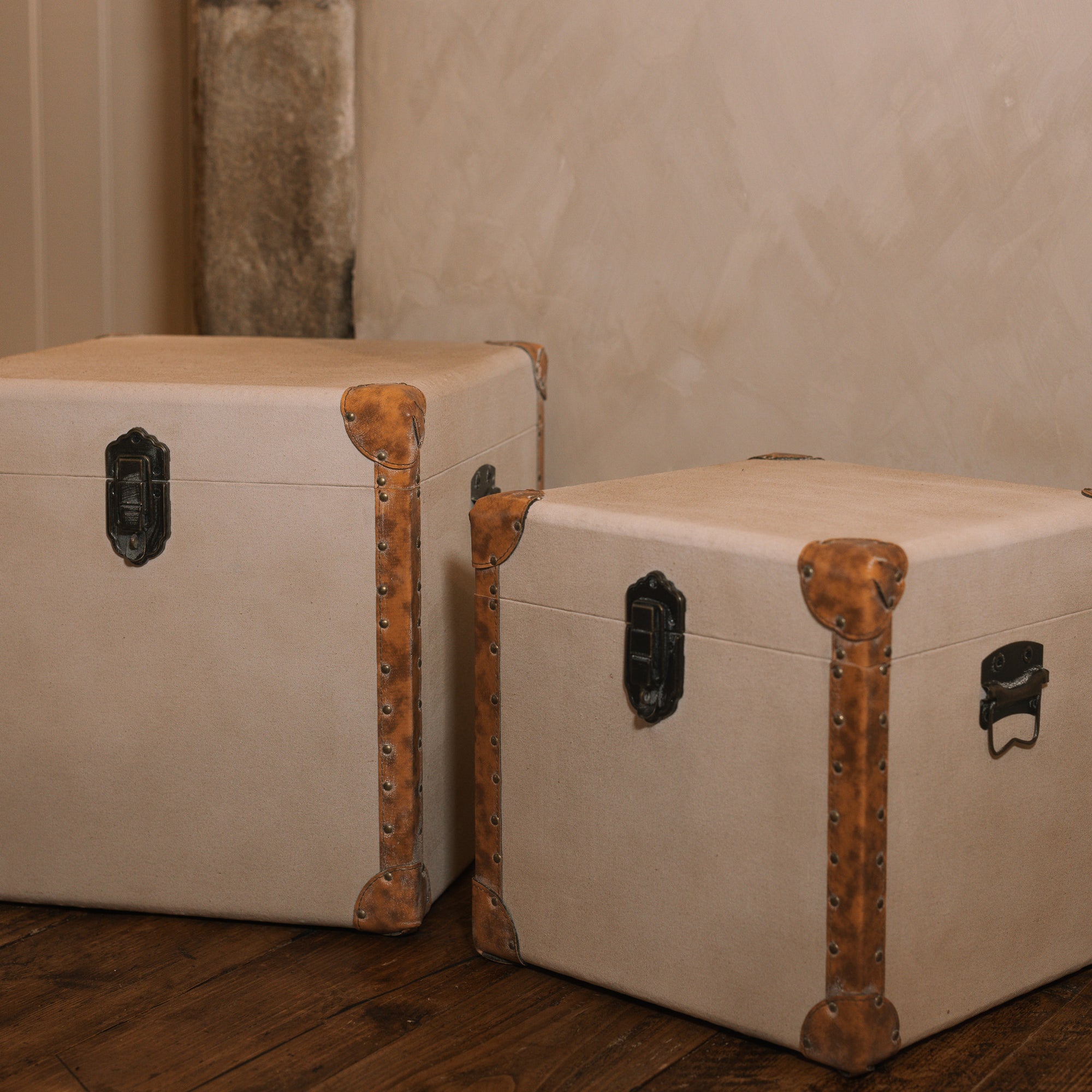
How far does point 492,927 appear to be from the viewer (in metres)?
1.49

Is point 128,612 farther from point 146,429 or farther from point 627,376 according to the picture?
point 627,376

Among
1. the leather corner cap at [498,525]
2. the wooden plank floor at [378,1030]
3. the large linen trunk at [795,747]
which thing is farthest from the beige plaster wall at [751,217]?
the wooden plank floor at [378,1030]

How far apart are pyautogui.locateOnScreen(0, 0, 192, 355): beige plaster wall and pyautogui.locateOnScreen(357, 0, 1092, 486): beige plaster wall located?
20.9 inches

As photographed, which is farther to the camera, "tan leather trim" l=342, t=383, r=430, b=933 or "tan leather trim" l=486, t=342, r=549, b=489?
"tan leather trim" l=486, t=342, r=549, b=489

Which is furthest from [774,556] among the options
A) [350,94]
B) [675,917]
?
[350,94]

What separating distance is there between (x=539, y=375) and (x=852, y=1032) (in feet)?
3.40

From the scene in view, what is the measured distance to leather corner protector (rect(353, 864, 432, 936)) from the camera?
154cm

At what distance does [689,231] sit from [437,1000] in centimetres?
113

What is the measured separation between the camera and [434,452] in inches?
60.6

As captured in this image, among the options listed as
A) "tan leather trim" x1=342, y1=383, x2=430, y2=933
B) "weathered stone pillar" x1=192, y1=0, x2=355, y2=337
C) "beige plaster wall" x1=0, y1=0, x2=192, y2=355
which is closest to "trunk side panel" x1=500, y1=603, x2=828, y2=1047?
"tan leather trim" x1=342, y1=383, x2=430, y2=933

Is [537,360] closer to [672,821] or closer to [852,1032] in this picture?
[672,821]

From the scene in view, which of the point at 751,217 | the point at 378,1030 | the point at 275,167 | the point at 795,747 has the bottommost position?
the point at 378,1030

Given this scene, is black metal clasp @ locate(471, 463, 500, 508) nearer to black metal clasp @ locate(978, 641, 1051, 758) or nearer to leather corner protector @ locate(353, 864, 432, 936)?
leather corner protector @ locate(353, 864, 432, 936)

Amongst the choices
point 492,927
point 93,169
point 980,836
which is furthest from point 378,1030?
point 93,169
